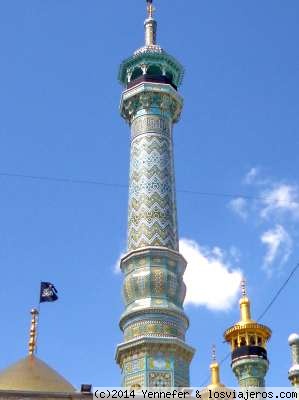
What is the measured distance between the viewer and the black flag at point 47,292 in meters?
20.2

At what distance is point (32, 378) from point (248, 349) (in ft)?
29.1

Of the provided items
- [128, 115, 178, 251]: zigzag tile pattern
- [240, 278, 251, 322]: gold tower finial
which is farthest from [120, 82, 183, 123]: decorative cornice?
[240, 278, 251, 322]: gold tower finial

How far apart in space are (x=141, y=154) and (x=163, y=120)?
4.38 ft

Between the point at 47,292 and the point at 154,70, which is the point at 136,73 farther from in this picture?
the point at 47,292

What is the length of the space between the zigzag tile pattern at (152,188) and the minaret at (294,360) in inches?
221

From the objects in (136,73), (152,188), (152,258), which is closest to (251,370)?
(152,258)

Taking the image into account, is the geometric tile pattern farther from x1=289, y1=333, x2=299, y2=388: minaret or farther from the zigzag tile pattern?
x1=289, y1=333, x2=299, y2=388: minaret

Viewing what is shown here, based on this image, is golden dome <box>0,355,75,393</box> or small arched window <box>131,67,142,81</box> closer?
golden dome <box>0,355,75,393</box>

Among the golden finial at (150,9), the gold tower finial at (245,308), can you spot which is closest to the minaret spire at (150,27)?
the golden finial at (150,9)

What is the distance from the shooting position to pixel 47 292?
20.3m

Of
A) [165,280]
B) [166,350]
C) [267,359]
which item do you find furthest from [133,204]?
[267,359]

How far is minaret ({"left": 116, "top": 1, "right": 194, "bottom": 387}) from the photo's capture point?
66.2ft

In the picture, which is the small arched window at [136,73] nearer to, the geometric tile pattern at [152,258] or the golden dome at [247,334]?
the geometric tile pattern at [152,258]

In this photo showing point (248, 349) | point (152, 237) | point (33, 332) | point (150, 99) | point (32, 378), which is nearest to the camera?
point (32, 378)
